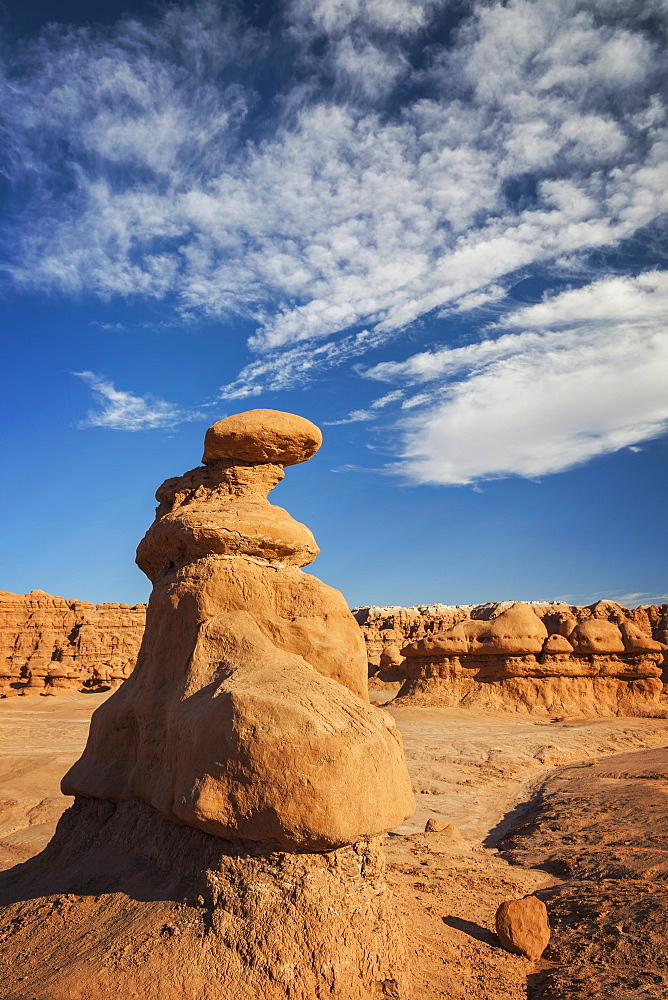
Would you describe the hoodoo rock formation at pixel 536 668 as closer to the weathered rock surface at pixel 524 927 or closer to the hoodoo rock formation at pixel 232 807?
the weathered rock surface at pixel 524 927

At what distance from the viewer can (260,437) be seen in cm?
515

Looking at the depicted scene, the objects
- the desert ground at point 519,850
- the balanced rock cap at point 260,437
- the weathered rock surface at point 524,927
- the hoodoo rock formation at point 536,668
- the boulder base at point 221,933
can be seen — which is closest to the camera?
the boulder base at point 221,933

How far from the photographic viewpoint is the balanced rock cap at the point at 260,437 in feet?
16.9

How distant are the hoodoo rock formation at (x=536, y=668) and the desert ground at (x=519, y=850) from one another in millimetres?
3395

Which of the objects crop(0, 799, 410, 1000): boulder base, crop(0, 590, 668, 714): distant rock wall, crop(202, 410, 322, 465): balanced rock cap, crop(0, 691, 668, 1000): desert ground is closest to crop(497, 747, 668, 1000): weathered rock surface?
crop(0, 691, 668, 1000): desert ground

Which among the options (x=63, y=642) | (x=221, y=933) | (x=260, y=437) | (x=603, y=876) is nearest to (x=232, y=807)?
(x=221, y=933)

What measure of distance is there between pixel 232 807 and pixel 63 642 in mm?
28834

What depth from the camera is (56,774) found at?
35.8ft

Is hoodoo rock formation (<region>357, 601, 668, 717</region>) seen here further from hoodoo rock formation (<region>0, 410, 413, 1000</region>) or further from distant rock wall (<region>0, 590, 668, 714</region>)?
hoodoo rock formation (<region>0, 410, 413, 1000</region>)

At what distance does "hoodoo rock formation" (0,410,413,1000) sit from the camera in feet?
10.2

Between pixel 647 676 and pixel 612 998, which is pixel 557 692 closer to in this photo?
pixel 647 676

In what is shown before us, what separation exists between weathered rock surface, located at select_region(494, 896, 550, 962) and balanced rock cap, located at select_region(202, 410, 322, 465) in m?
3.74

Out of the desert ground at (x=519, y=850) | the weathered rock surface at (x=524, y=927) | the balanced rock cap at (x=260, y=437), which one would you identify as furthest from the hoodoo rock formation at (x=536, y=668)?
the balanced rock cap at (x=260, y=437)

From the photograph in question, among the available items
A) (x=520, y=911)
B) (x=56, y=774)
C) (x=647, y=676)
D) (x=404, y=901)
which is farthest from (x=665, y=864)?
(x=647, y=676)
